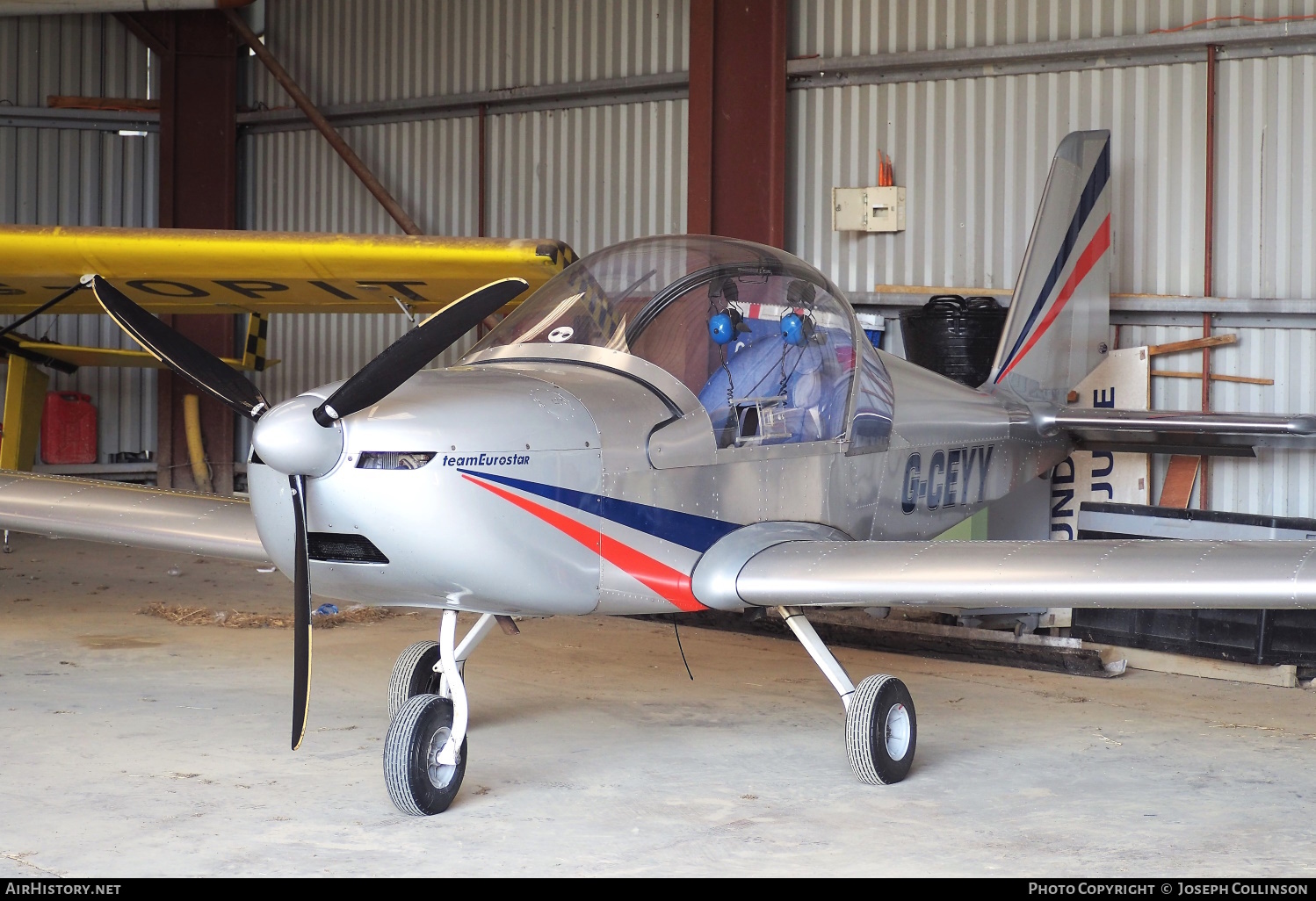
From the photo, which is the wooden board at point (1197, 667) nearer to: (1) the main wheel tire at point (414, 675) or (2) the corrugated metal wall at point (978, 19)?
(1) the main wheel tire at point (414, 675)

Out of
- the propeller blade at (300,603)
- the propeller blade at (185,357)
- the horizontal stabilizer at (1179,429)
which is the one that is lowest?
the propeller blade at (300,603)

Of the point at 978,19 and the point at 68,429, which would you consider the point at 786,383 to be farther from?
the point at 68,429

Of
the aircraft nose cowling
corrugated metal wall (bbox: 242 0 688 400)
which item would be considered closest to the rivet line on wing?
the aircraft nose cowling

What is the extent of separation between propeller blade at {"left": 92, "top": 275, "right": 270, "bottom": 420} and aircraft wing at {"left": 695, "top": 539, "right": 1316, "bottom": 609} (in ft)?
4.85

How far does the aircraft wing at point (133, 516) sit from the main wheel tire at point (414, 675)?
0.64 m

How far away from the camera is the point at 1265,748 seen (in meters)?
A: 4.67

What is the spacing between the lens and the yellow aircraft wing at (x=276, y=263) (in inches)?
249

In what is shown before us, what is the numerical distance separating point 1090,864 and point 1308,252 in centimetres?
531

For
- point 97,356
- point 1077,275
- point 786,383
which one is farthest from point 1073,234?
point 97,356

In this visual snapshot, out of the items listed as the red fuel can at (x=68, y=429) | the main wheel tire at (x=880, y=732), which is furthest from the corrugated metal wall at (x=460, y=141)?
the main wheel tire at (x=880, y=732)

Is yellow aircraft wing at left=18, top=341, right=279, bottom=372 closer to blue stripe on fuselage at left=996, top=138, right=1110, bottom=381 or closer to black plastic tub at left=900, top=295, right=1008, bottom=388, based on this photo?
black plastic tub at left=900, top=295, right=1008, bottom=388

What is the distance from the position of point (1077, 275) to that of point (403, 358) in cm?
476

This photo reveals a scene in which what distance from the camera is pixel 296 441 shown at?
3.12 metres
